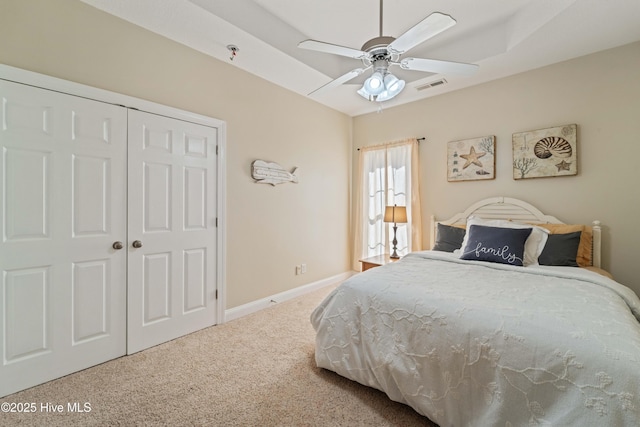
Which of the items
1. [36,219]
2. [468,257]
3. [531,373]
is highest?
[36,219]

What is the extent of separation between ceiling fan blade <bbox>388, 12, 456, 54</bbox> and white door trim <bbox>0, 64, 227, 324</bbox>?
187 cm

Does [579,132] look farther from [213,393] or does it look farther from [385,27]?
[213,393]

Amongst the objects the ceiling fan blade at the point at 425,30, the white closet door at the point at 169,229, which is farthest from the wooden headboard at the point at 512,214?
the white closet door at the point at 169,229

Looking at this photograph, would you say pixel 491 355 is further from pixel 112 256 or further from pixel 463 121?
pixel 463 121

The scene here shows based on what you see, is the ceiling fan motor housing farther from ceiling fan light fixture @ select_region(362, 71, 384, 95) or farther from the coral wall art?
the coral wall art

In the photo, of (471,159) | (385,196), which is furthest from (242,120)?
(471,159)

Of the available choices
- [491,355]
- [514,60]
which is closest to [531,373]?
[491,355]

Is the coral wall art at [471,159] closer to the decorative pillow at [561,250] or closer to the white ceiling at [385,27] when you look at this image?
the white ceiling at [385,27]

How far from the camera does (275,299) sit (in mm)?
3348

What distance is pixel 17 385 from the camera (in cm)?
176

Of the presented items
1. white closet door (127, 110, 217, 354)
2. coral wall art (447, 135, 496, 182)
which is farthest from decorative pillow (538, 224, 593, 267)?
white closet door (127, 110, 217, 354)

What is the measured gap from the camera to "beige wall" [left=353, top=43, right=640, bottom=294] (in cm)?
248

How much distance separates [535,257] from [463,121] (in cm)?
183

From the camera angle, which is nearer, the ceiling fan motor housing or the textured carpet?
the textured carpet
